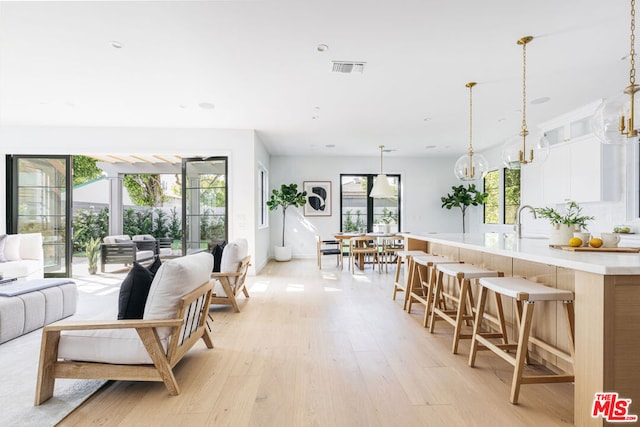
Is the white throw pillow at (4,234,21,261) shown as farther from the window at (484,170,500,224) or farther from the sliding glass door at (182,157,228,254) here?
the window at (484,170,500,224)

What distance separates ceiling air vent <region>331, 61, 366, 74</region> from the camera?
3.57m

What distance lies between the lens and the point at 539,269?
251 cm

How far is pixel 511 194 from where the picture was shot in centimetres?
775

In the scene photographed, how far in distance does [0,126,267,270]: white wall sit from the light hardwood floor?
2.89 meters

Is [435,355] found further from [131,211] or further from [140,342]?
[131,211]

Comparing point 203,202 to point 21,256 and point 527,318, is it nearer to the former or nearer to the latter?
point 21,256

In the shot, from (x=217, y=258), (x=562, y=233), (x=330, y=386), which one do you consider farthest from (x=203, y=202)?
(x=562, y=233)

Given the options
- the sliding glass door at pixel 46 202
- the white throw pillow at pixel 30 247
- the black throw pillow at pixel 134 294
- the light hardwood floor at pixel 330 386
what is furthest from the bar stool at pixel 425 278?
the sliding glass door at pixel 46 202

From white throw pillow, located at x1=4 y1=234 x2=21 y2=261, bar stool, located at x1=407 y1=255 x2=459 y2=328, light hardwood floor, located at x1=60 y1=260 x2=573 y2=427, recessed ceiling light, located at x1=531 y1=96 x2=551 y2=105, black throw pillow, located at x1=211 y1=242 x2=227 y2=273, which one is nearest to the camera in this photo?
light hardwood floor, located at x1=60 y1=260 x2=573 y2=427

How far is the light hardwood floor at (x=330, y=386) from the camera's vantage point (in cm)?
186

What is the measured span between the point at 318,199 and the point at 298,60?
583 cm

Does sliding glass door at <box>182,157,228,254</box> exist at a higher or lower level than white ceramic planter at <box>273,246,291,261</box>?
higher

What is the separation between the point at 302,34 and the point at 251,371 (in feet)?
9.13

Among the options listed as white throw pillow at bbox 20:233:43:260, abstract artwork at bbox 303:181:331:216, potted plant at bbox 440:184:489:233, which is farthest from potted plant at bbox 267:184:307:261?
white throw pillow at bbox 20:233:43:260
